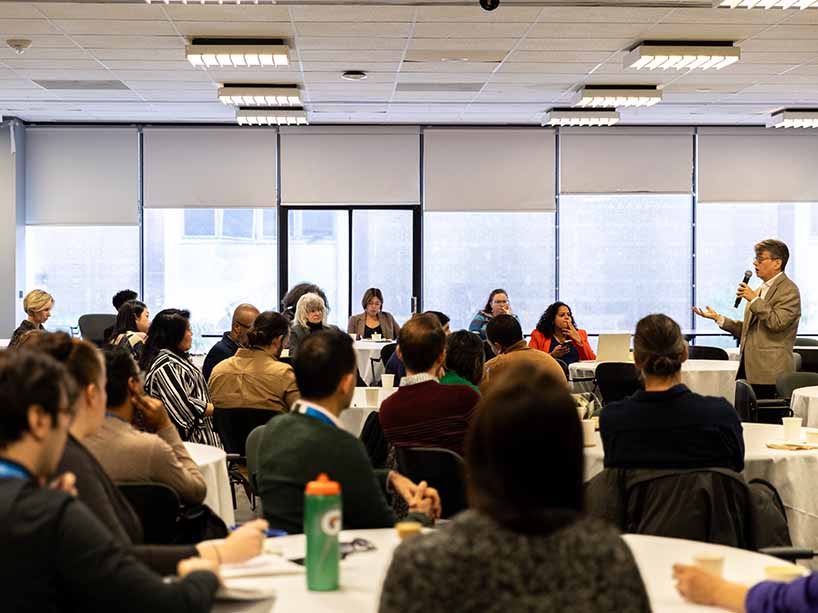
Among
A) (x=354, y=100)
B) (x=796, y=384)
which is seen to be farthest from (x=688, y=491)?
(x=354, y=100)

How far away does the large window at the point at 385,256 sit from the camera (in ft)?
42.9

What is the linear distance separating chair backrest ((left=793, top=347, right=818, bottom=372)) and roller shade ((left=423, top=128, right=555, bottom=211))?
12.7 ft

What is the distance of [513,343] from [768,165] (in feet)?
29.4

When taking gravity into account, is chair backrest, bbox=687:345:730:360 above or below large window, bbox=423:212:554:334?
below

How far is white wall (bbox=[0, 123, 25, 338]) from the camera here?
12414mm

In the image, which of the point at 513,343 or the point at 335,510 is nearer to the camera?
the point at 335,510

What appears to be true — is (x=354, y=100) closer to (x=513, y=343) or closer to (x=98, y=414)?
(x=513, y=343)

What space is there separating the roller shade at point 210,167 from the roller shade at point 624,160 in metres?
3.80

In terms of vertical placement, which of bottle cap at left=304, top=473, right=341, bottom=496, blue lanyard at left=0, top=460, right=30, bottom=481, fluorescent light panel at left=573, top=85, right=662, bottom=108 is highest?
fluorescent light panel at left=573, top=85, right=662, bottom=108

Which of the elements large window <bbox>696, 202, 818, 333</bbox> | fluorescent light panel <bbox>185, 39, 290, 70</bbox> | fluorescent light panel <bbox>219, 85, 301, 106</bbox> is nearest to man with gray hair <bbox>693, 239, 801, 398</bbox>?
fluorescent light panel <bbox>185, 39, 290, 70</bbox>

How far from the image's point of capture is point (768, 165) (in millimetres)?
13234

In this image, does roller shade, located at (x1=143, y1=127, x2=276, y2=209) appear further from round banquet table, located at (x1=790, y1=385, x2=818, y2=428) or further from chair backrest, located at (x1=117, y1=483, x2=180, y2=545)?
chair backrest, located at (x1=117, y1=483, x2=180, y2=545)

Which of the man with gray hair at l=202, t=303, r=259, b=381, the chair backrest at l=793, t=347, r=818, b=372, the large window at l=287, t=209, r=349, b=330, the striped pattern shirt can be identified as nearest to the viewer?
the striped pattern shirt

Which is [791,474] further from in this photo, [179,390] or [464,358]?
[179,390]
